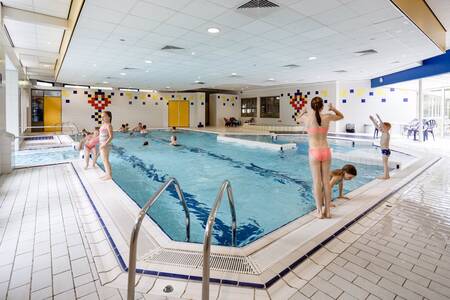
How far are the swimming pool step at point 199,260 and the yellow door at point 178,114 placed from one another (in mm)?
17252

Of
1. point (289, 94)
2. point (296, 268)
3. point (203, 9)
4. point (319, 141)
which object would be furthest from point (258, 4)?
point (289, 94)

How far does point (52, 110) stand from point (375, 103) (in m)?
17.3

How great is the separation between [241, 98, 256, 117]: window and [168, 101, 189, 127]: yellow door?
430 cm

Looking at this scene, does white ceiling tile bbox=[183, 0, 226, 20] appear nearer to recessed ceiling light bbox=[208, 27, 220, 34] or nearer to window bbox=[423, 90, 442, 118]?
recessed ceiling light bbox=[208, 27, 220, 34]

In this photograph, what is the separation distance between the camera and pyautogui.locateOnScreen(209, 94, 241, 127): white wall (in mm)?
19297

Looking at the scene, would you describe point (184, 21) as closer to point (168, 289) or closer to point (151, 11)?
point (151, 11)

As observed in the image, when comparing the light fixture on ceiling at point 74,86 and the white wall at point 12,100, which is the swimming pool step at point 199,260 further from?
the light fixture on ceiling at point 74,86

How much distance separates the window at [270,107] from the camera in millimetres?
16938

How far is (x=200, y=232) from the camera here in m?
3.17

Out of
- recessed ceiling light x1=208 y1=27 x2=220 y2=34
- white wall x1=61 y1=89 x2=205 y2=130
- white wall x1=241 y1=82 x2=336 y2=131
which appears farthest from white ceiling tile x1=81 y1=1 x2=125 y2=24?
white wall x1=61 y1=89 x2=205 y2=130

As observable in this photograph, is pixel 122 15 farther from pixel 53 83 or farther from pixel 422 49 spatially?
pixel 53 83

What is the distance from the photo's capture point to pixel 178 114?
18.9m

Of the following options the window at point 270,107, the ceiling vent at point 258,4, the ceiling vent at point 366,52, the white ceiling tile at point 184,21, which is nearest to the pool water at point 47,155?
the white ceiling tile at point 184,21

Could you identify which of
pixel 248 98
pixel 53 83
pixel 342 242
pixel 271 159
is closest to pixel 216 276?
pixel 342 242
